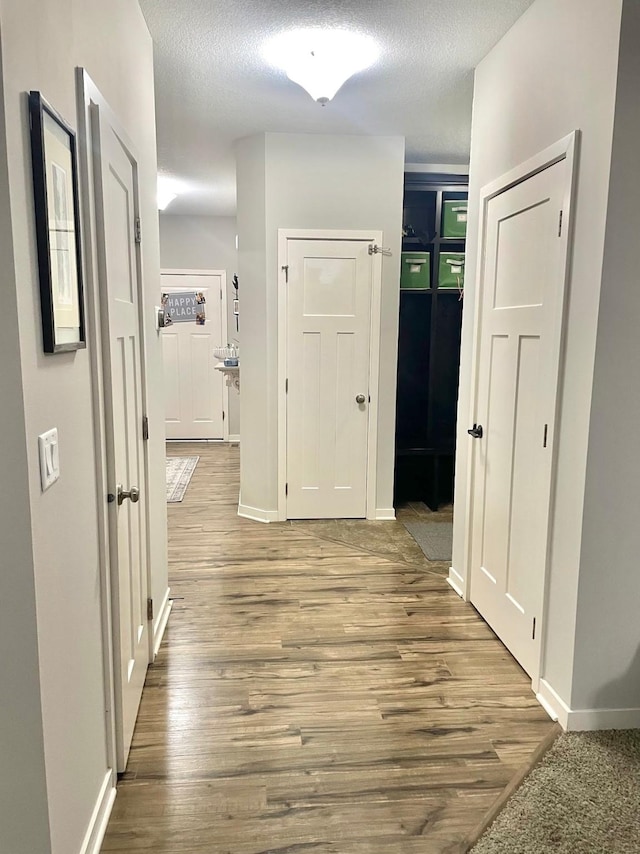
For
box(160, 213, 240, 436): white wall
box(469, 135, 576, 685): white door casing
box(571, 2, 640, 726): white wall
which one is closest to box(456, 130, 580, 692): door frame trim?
box(469, 135, 576, 685): white door casing

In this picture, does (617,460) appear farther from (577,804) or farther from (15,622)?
(15,622)

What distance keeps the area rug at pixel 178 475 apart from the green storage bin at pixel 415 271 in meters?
2.53

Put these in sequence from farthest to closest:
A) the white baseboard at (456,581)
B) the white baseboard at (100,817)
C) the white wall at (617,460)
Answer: the white baseboard at (456,581) → the white wall at (617,460) → the white baseboard at (100,817)

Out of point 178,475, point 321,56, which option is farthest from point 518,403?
point 178,475

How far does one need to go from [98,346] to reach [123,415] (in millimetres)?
367

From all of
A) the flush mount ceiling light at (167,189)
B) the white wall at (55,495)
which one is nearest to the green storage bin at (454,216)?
the flush mount ceiling light at (167,189)

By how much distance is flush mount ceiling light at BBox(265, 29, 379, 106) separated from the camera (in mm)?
2715

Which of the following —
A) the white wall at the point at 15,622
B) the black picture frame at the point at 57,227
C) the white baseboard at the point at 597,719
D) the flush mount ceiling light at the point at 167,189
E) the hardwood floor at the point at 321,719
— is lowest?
the hardwood floor at the point at 321,719

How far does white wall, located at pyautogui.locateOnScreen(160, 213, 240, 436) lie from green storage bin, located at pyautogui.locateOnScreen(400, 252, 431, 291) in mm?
3083

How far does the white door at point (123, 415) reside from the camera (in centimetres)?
174

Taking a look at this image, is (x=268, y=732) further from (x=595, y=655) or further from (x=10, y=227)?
(x=10, y=227)

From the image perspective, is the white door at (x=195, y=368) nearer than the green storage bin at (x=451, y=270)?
No

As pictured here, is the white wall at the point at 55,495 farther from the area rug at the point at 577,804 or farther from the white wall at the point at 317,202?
the white wall at the point at 317,202

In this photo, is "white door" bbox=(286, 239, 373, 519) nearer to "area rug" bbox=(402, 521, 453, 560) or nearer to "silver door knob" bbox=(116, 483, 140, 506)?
"area rug" bbox=(402, 521, 453, 560)
